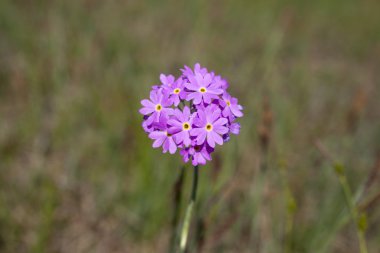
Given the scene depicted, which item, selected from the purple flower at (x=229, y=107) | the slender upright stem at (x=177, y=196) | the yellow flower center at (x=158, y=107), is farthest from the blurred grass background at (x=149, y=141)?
the yellow flower center at (x=158, y=107)

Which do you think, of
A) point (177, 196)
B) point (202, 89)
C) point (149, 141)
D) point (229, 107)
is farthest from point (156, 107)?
point (149, 141)

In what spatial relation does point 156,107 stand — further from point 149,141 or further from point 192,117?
point 149,141

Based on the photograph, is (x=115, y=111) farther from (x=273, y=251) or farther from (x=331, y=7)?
(x=331, y=7)

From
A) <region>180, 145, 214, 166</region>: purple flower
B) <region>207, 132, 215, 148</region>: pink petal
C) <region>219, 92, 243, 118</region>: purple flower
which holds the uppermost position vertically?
<region>219, 92, 243, 118</region>: purple flower

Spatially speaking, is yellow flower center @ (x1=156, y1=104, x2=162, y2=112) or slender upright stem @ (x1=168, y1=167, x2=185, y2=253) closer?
yellow flower center @ (x1=156, y1=104, x2=162, y2=112)

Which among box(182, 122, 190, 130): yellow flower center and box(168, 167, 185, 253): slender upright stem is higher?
box(182, 122, 190, 130): yellow flower center

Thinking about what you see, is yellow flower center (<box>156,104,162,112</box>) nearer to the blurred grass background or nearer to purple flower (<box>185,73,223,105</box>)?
purple flower (<box>185,73,223,105</box>)

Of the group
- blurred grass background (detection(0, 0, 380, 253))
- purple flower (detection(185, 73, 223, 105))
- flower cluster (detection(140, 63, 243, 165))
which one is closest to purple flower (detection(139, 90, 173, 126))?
flower cluster (detection(140, 63, 243, 165))

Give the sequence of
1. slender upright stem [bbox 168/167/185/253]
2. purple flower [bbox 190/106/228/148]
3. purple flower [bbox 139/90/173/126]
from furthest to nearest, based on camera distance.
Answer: slender upright stem [bbox 168/167/185/253] → purple flower [bbox 139/90/173/126] → purple flower [bbox 190/106/228/148]

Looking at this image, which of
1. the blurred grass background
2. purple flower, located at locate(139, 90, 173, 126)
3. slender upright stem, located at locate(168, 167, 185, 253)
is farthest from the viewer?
the blurred grass background

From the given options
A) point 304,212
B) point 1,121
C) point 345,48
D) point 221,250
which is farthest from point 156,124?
point 345,48
